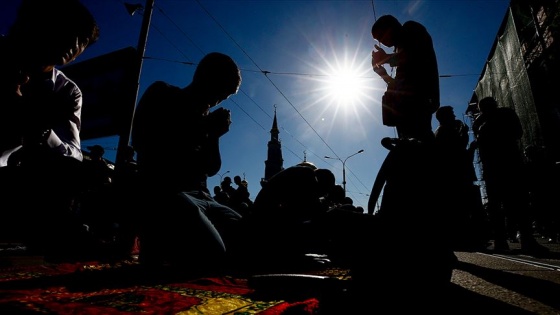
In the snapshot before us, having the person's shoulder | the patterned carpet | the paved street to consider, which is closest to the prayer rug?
the patterned carpet

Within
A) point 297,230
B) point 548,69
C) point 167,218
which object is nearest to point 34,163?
point 167,218

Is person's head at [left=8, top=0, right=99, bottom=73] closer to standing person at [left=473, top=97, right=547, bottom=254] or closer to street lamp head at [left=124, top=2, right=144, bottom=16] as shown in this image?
standing person at [left=473, top=97, right=547, bottom=254]

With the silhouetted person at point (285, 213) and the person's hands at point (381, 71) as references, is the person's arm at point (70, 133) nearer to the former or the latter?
the silhouetted person at point (285, 213)

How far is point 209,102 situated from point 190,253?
1.15 m

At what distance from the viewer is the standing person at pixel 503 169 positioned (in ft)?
10.1

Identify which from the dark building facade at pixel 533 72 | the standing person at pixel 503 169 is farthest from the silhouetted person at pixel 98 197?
the dark building facade at pixel 533 72

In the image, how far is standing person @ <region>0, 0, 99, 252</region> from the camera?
0.95 m

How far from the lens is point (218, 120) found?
2.07 metres

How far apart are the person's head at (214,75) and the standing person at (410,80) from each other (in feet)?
4.10

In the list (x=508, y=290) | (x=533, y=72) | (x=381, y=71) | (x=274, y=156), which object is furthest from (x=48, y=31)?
(x=274, y=156)

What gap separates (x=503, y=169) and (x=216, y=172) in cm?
346

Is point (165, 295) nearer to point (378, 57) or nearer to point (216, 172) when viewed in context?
point (216, 172)

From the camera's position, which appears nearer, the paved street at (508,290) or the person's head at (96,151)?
the paved street at (508,290)

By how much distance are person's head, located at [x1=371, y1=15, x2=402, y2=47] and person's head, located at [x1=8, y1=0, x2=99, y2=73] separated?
6.68ft
